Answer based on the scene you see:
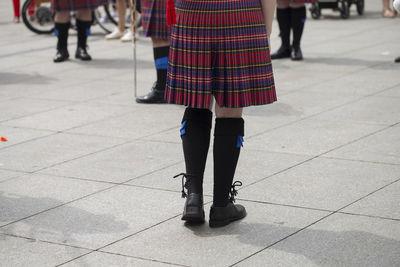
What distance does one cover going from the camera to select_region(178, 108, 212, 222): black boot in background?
406 cm

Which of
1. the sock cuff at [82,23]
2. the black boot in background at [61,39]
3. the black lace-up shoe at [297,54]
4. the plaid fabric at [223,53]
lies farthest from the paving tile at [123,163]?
the sock cuff at [82,23]

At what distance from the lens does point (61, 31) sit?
390 inches

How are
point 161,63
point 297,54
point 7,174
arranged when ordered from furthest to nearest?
1. point 297,54
2. point 161,63
3. point 7,174

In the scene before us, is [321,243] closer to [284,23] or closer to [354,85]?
[354,85]

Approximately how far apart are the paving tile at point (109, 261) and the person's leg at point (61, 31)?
6510 mm

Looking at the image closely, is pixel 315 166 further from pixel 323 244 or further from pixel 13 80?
pixel 13 80

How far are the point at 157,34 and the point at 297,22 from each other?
2685mm

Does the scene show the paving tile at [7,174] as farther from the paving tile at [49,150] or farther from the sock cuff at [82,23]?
the sock cuff at [82,23]

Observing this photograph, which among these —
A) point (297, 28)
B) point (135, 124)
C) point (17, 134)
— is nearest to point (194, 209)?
point (135, 124)

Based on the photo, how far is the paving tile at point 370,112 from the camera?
6312 mm

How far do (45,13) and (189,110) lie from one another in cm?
986

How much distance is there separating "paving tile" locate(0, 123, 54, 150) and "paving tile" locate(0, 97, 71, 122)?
0.44 meters

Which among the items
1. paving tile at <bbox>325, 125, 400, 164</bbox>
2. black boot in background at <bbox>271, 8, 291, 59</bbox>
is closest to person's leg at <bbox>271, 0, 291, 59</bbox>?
black boot in background at <bbox>271, 8, 291, 59</bbox>

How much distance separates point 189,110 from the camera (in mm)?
4066
